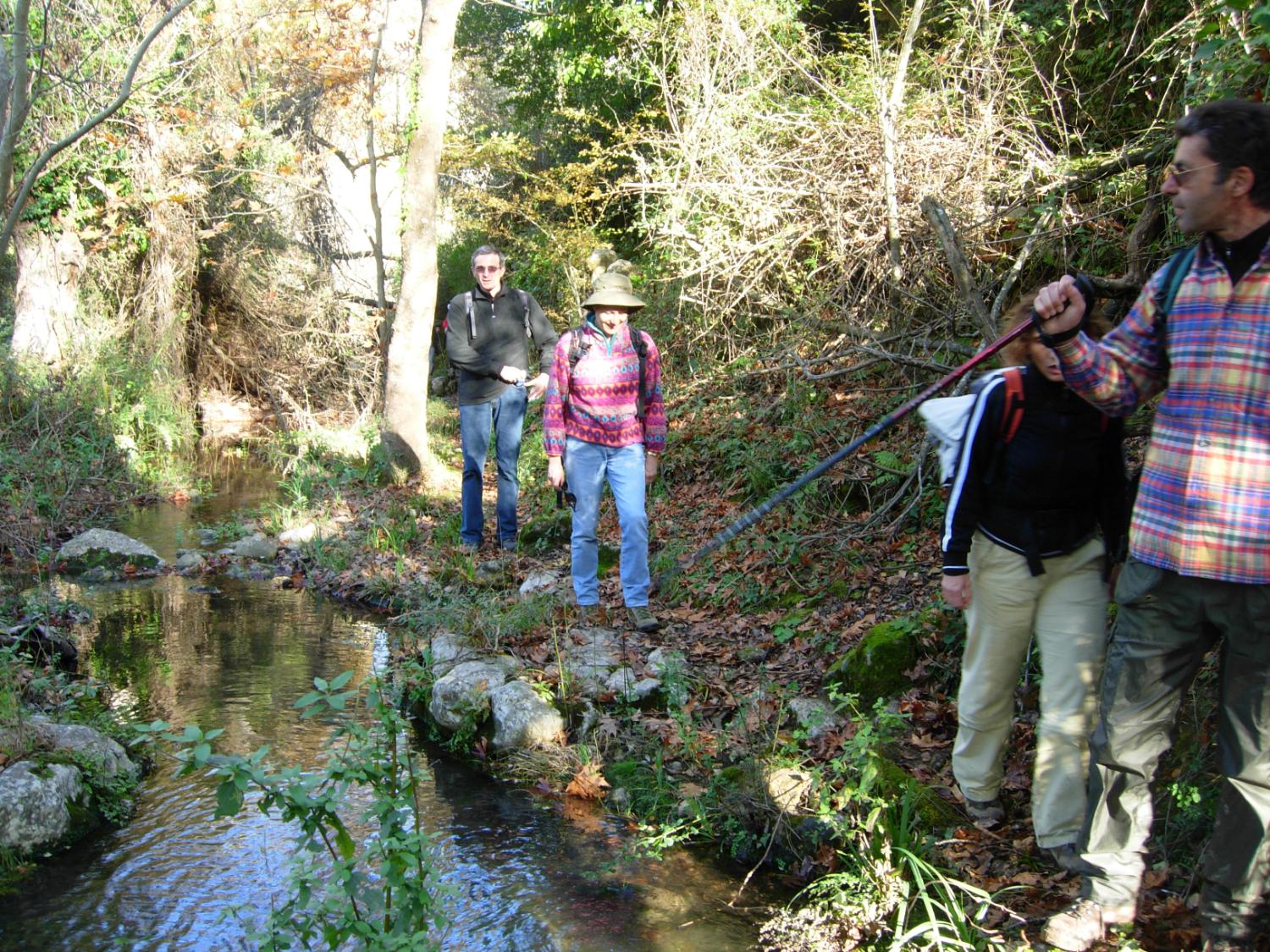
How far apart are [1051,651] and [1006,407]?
86 cm

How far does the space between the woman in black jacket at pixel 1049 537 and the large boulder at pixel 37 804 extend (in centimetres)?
404

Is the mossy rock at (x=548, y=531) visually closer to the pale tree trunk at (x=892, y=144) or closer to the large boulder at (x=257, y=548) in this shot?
the large boulder at (x=257, y=548)

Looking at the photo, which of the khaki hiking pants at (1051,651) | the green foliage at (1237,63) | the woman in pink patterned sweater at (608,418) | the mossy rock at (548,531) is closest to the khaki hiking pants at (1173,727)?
the khaki hiking pants at (1051,651)

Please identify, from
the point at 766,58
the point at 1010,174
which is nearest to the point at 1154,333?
the point at 1010,174

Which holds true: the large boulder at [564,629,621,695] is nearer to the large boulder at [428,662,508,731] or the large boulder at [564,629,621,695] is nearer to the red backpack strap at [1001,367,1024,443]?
→ the large boulder at [428,662,508,731]

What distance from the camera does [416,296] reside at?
12062 mm

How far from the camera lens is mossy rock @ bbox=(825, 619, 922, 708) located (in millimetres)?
5070

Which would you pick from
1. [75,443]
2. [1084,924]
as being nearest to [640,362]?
[1084,924]

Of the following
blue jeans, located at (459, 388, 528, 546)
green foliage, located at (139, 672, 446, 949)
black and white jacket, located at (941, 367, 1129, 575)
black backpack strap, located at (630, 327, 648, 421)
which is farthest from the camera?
blue jeans, located at (459, 388, 528, 546)

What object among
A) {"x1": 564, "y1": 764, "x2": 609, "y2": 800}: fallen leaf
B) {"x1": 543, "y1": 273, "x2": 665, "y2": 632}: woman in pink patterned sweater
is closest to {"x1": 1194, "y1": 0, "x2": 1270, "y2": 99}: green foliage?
{"x1": 543, "y1": 273, "x2": 665, "y2": 632}: woman in pink patterned sweater

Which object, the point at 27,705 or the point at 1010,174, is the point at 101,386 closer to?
the point at 27,705

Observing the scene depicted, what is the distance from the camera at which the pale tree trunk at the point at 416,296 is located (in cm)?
1195

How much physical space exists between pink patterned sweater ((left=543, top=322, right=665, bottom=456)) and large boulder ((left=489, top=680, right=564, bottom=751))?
58.2 inches

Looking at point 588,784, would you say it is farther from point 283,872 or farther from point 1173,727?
point 1173,727
